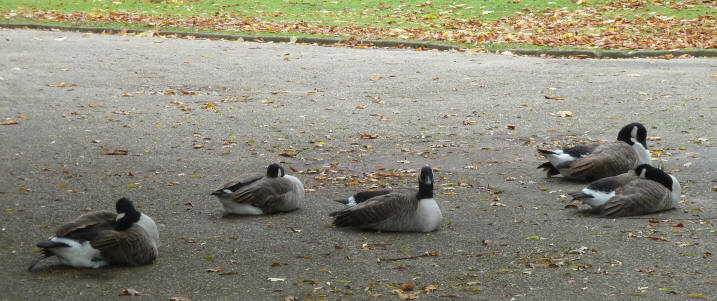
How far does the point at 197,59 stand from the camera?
1666 centimetres

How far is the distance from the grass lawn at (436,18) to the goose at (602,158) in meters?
9.73

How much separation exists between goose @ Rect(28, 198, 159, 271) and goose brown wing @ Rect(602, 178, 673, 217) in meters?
3.89

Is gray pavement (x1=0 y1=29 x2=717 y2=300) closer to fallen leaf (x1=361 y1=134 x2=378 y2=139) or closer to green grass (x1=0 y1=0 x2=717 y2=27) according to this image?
fallen leaf (x1=361 y1=134 x2=378 y2=139)

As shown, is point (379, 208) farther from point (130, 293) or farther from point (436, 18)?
point (436, 18)

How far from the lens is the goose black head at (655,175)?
7320mm

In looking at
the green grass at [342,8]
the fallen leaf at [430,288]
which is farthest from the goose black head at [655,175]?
the green grass at [342,8]

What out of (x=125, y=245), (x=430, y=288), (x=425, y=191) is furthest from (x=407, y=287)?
(x=125, y=245)

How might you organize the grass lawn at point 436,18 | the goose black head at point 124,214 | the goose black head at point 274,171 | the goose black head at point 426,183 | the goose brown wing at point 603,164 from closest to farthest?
1. the goose black head at point 124,214
2. the goose black head at point 426,183
3. the goose black head at point 274,171
4. the goose brown wing at point 603,164
5. the grass lawn at point 436,18

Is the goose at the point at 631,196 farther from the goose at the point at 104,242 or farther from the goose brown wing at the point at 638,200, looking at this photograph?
the goose at the point at 104,242

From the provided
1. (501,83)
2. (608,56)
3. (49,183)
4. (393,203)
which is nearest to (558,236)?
(393,203)

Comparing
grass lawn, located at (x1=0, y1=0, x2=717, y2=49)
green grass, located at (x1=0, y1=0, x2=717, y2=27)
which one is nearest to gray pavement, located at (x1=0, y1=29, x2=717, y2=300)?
grass lawn, located at (x1=0, y1=0, x2=717, y2=49)

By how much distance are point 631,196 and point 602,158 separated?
1092mm

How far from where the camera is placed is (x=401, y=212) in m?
6.86

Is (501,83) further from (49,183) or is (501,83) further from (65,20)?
(65,20)
